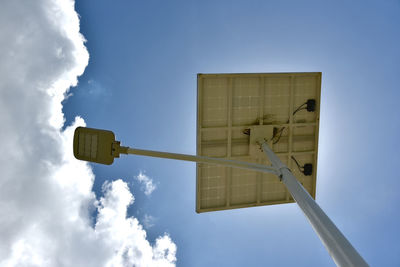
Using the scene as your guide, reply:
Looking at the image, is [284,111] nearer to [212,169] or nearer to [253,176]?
[253,176]

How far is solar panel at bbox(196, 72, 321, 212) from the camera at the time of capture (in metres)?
9.28

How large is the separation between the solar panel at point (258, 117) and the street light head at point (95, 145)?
4.68 meters

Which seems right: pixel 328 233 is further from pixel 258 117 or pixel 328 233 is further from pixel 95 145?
pixel 258 117

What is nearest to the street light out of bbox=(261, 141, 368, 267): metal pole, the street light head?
bbox=(261, 141, 368, 267): metal pole

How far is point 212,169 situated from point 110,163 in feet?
18.6

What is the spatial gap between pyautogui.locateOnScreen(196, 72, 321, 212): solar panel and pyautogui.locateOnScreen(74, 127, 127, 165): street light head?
4.68 metres

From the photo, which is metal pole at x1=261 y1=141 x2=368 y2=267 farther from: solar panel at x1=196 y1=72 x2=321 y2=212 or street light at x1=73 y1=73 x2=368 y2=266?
solar panel at x1=196 y1=72 x2=321 y2=212

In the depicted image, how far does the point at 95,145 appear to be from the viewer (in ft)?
16.2

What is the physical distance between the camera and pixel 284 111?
373 inches

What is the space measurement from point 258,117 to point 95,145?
6.29m

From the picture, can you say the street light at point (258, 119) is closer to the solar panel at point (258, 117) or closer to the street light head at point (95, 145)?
the solar panel at point (258, 117)

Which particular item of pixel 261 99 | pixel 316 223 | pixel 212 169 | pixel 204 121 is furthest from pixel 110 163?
pixel 261 99

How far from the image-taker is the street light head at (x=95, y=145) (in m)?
4.91

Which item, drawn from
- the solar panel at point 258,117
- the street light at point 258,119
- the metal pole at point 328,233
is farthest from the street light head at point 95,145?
the solar panel at point 258,117
